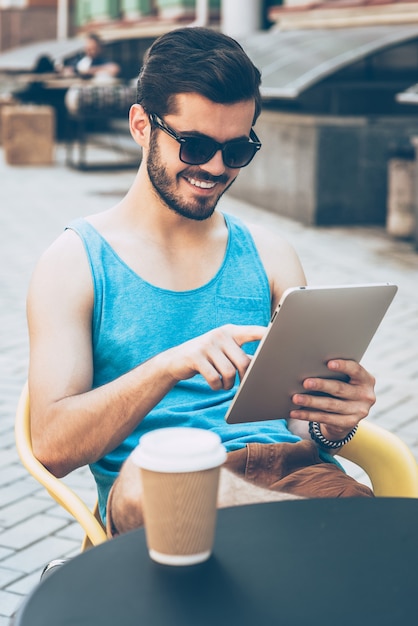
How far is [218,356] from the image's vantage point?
2041 millimetres

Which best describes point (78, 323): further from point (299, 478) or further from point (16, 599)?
point (16, 599)

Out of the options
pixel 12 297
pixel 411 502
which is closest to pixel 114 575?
pixel 411 502

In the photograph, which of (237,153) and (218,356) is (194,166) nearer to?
(237,153)

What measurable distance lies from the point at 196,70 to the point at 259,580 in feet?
3.82

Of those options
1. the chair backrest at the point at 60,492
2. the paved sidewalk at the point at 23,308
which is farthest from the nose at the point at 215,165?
the paved sidewalk at the point at 23,308

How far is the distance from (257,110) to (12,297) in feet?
18.2

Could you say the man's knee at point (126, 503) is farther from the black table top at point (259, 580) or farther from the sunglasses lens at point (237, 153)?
the sunglasses lens at point (237, 153)

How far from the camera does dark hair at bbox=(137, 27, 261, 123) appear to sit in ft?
7.74

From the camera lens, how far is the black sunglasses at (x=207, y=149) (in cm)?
236

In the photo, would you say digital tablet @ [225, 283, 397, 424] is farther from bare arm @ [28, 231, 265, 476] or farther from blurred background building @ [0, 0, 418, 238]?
blurred background building @ [0, 0, 418, 238]

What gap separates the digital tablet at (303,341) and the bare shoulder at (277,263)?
1.73 ft

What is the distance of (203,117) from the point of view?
2369 mm

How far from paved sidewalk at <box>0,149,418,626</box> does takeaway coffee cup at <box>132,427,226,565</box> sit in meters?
1.75

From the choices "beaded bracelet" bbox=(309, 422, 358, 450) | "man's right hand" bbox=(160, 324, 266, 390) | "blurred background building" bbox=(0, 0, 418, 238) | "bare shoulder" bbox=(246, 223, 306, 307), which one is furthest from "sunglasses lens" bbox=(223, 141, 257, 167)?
"blurred background building" bbox=(0, 0, 418, 238)
